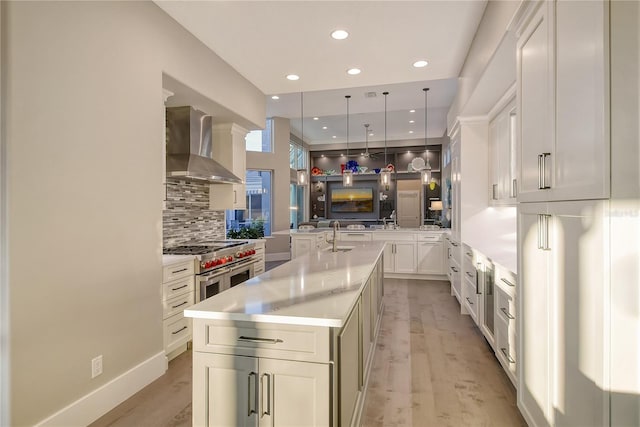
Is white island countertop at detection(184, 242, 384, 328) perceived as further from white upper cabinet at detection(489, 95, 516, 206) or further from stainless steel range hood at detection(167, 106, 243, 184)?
white upper cabinet at detection(489, 95, 516, 206)

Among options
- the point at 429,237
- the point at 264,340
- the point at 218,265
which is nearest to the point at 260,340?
the point at 264,340

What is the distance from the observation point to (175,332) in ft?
10.3

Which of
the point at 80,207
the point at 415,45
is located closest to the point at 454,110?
the point at 415,45

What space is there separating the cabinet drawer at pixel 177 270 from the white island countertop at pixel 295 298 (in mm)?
1084

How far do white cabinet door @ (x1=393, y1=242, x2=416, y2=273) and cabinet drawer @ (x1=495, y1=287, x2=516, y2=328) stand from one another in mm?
3618

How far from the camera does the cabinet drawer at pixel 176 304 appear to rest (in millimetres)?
2997

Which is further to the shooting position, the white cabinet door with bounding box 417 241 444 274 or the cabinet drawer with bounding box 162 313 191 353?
the white cabinet door with bounding box 417 241 444 274

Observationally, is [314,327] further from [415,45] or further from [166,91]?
[415,45]

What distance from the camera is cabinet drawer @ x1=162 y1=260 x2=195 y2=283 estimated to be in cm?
298

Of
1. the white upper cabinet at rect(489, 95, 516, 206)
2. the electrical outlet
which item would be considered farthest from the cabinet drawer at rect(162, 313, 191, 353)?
the white upper cabinet at rect(489, 95, 516, 206)

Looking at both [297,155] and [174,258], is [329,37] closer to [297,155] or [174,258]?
[174,258]

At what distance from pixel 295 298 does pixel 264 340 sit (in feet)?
0.95

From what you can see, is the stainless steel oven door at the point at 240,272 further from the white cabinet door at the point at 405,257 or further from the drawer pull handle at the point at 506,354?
the white cabinet door at the point at 405,257

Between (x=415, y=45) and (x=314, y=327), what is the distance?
303 cm
